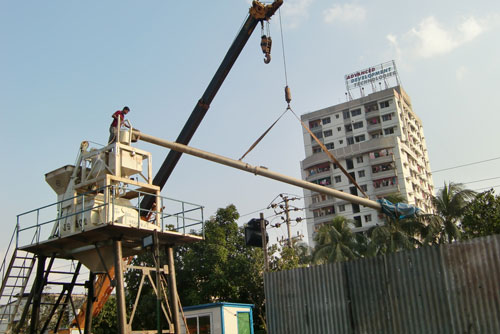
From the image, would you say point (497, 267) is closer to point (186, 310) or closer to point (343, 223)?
point (186, 310)

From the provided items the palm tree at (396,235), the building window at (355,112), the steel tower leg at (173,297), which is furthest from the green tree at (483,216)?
the building window at (355,112)

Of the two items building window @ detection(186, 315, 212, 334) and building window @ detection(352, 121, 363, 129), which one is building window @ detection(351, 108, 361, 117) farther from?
A: building window @ detection(186, 315, 212, 334)

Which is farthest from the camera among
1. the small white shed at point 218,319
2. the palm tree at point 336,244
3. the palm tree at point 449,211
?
the palm tree at point 336,244

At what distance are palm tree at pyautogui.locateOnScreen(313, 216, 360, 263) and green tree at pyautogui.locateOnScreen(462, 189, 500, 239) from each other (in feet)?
36.3

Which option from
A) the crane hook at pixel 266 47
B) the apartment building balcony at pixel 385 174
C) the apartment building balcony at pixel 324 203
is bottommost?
the crane hook at pixel 266 47

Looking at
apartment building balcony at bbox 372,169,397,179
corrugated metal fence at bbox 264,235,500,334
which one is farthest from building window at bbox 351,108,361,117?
corrugated metal fence at bbox 264,235,500,334

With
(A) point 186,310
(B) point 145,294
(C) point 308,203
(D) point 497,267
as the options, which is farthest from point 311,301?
(C) point 308,203

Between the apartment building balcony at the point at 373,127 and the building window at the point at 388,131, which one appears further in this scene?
the apartment building balcony at the point at 373,127

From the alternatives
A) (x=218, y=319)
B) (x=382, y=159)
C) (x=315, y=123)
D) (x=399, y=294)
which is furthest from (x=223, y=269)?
(x=315, y=123)

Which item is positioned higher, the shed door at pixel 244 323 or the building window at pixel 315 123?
the building window at pixel 315 123

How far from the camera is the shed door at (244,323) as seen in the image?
2642cm

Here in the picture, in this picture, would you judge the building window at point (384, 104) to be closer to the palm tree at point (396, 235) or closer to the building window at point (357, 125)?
the building window at point (357, 125)

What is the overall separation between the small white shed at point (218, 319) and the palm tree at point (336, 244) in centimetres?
1561

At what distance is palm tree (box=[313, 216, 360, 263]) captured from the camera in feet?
136
